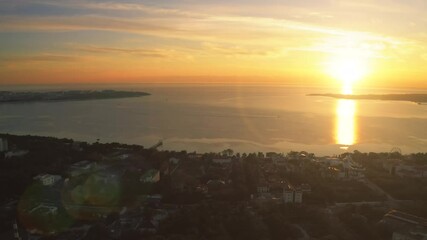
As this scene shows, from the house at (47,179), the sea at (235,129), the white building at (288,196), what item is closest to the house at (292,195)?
the white building at (288,196)

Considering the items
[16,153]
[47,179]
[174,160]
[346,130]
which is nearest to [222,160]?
[174,160]

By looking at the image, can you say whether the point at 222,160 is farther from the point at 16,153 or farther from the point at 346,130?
the point at 346,130

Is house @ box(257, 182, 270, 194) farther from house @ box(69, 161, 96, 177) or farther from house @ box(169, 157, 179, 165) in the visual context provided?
house @ box(69, 161, 96, 177)

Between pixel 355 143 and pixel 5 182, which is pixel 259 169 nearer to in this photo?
pixel 5 182

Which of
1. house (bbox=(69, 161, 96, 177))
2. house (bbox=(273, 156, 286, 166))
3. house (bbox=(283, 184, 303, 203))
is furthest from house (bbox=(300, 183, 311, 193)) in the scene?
house (bbox=(69, 161, 96, 177))

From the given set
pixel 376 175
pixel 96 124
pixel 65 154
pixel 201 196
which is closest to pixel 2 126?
pixel 96 124
